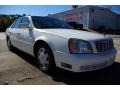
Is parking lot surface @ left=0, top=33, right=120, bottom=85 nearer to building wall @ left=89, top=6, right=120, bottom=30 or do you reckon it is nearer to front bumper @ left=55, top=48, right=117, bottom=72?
front bumper @ left=55, top=48, right=117, bottom=72

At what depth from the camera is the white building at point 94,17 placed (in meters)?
24.3

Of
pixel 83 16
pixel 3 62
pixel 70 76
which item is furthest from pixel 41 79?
pixel 83 16

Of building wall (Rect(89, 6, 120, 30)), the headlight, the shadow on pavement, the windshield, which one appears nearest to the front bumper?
the headlight

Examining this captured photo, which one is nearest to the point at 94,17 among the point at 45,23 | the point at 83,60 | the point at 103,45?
the point at 45,23

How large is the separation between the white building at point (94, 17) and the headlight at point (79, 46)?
66.0 feet

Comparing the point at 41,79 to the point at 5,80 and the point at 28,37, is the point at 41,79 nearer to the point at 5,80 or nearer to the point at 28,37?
the point at 5,80

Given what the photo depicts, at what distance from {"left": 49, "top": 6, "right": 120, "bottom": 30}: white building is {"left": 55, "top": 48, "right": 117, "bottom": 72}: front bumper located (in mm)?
19995

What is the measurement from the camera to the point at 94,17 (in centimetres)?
2459

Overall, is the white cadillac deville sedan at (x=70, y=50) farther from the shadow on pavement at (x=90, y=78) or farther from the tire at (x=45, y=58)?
the shadow on pavement at (x=90, y=78)

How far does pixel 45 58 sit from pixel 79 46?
93cm

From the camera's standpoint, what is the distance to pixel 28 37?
5.14 metres

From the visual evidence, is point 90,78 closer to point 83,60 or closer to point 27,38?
point 83,60

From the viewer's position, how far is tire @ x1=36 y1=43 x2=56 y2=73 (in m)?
4.24

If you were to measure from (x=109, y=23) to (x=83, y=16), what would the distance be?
3.85 metres
